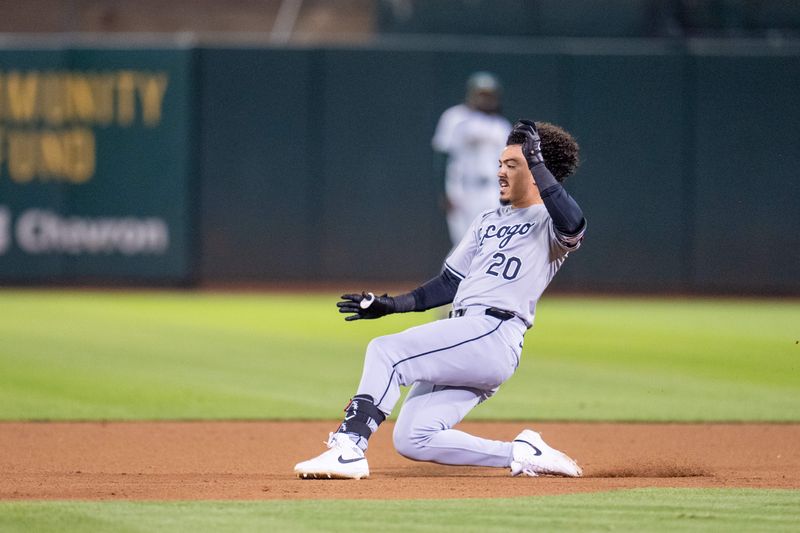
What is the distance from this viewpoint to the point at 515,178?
532 centimetres

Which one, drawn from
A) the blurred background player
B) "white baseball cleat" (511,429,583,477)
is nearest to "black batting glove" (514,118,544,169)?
"white baseball cleat" (511,429,583,477)

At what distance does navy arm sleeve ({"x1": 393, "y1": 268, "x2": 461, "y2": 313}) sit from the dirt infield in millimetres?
683

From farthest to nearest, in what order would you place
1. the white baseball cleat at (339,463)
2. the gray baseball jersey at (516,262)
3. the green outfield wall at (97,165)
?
the green outfield wall at (97,165)
the gray baseball jersey at (516,262)
the white baseball cleat at (339,463)

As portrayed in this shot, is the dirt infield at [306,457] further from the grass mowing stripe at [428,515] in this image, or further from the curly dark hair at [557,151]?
the curly dark hair at [557,151]

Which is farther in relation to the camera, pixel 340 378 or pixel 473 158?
pixel 473 158

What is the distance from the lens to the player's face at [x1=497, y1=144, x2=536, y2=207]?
208 inches

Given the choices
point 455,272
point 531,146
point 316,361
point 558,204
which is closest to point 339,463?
point 455,272

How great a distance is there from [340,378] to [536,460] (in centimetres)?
391

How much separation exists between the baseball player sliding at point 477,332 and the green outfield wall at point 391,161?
10.9m

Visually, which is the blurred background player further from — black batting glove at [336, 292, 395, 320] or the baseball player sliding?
black batting glove at [336, 292, 395, 320]

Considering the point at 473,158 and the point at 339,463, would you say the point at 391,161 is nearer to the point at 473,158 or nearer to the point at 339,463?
the point at 473,158

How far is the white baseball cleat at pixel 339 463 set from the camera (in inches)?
198

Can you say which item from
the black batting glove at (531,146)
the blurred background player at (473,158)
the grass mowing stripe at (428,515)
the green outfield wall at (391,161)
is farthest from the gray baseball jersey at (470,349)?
the green outfield wall at (391,161)

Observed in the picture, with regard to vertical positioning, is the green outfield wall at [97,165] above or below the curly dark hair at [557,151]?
below
